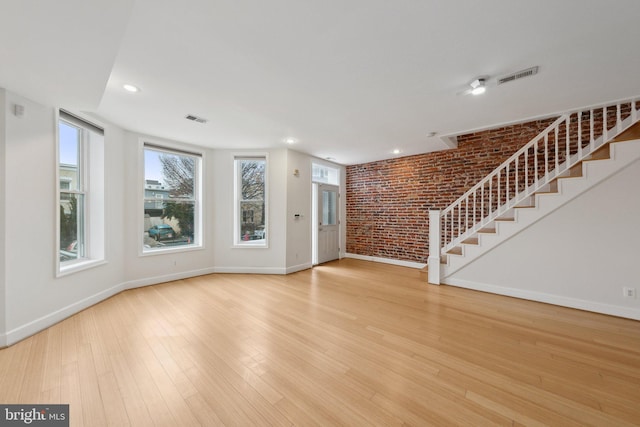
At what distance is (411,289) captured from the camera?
13.3ft

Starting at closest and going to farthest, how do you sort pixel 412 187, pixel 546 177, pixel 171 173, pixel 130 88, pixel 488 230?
pixel 130 88, pixel 546 177, pixel 488 230, pixel 171 173, pixel 412 187

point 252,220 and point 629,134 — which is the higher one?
point 629,134

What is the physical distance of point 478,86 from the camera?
2.38 meters

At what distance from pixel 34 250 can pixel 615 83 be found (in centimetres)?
647

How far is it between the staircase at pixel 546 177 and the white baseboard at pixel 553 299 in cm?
34

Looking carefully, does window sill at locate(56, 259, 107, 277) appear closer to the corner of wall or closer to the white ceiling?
the corner of wall

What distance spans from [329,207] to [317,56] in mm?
4620

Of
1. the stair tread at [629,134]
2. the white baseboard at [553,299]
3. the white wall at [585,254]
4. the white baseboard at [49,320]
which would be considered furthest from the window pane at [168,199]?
the stair tread at [629,134]

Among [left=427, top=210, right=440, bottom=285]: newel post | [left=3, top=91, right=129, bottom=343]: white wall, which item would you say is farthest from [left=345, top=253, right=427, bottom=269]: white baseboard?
[left=3, top=91, right=129, bottom=343]: white wall

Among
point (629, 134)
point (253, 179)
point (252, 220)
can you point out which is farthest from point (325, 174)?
point (629, 134)

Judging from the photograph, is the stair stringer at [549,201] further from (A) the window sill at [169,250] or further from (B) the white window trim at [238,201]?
(A) the window sill at [169,250]

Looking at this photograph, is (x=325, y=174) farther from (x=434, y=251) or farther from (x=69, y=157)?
(x=69, y=157)

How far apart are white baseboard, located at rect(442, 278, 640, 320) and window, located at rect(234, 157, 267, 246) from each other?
3946 mm

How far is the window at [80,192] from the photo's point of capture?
3064mm
